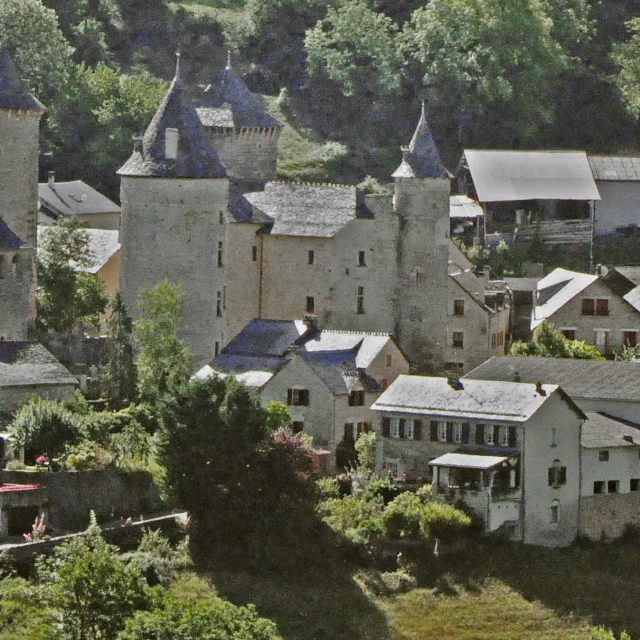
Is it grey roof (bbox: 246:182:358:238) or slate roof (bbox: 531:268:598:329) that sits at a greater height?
grey roof (bbox: 246:182:358:238)

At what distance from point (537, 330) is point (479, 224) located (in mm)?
16540

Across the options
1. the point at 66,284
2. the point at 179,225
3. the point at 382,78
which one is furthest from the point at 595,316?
the point at 382,78

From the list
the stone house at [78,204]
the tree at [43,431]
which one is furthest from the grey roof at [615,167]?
the tree at [43,431]

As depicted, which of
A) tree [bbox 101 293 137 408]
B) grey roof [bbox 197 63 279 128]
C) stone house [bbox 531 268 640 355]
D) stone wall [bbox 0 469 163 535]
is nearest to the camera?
stone wall [bbox 0 469 163 535]

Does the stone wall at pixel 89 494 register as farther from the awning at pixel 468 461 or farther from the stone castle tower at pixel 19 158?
the stone castle tower at pixel 19 158

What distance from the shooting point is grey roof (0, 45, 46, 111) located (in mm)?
87500

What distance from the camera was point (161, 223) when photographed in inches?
3410

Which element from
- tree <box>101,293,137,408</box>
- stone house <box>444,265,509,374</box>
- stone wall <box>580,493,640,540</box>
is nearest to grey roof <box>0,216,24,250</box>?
tree <box>101,293,137,408</box>

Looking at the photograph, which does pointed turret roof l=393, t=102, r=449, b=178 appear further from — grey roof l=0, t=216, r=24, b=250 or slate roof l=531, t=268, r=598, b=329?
grey roof l=0, t=216, r=24, b=250

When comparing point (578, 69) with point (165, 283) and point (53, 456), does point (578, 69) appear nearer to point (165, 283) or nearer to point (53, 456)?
point (165, 283)

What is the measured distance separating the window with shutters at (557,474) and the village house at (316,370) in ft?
26.1

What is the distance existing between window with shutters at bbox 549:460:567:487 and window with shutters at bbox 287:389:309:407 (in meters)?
9.06

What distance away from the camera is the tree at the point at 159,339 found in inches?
3285

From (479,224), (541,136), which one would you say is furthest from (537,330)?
(541,136)
